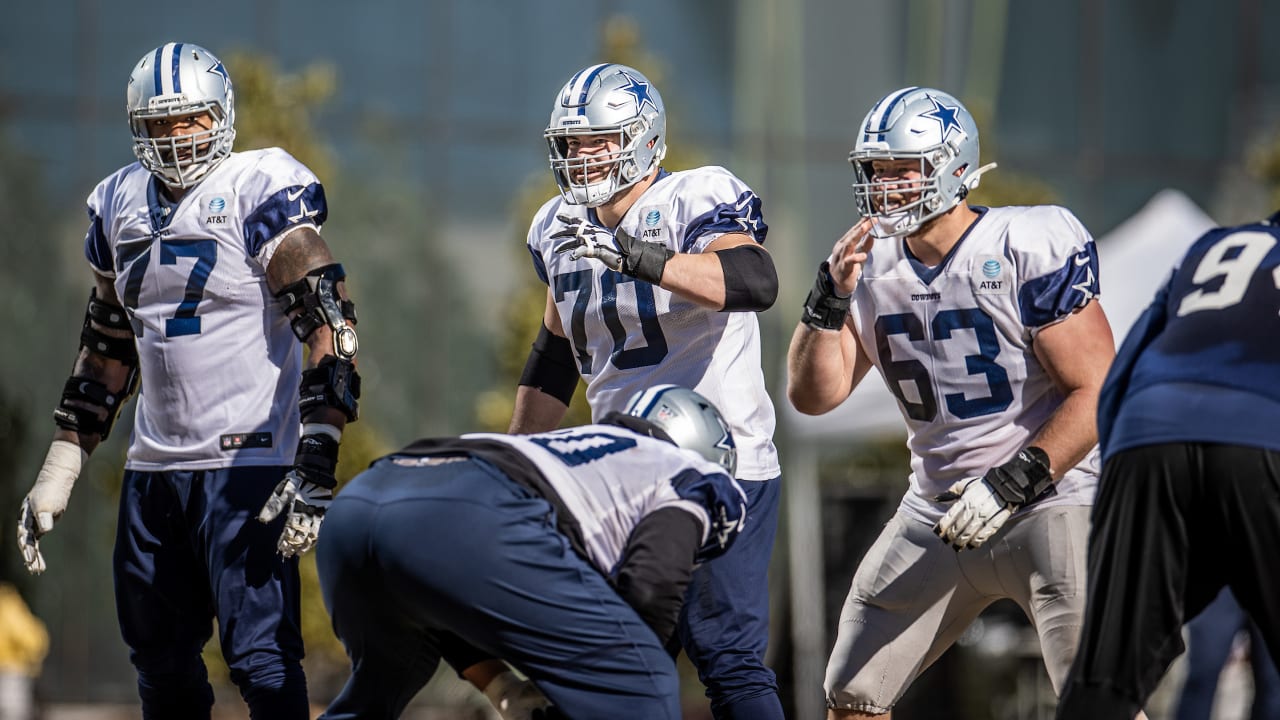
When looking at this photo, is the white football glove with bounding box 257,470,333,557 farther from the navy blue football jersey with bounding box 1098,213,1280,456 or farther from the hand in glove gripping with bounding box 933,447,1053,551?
the navy blue football jersey with bounding box 1098,213,1280,456

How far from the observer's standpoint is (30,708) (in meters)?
9.02

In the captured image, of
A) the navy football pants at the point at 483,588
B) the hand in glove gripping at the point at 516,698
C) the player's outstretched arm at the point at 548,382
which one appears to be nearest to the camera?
the navy football pants at the point at 483,588

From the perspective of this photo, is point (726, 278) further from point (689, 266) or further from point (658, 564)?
point (658, 564)

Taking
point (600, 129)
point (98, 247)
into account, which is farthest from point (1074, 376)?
point (98, 247)

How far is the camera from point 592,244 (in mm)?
4086

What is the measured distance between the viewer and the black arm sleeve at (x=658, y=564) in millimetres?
3363

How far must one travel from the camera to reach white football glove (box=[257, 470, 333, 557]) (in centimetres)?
428

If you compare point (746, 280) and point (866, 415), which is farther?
point (866, 415)

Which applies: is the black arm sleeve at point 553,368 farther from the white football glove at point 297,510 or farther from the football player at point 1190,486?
the football player at point 1190,486

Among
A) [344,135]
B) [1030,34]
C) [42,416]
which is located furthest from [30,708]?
[1030,34]

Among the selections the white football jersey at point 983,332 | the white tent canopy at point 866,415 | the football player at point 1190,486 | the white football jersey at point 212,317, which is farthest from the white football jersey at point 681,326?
the white tent canopy at point 866,415

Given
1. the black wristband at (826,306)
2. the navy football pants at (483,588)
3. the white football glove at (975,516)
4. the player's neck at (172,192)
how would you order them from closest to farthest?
1. the navy football pants at (483,588)
2. the white football glove at (975,516)
3. the black wristband at (826,306)
4. the player's neck at (172,192)

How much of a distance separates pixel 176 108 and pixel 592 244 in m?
1.36

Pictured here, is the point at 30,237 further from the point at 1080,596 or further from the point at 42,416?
the point at 1080,596
